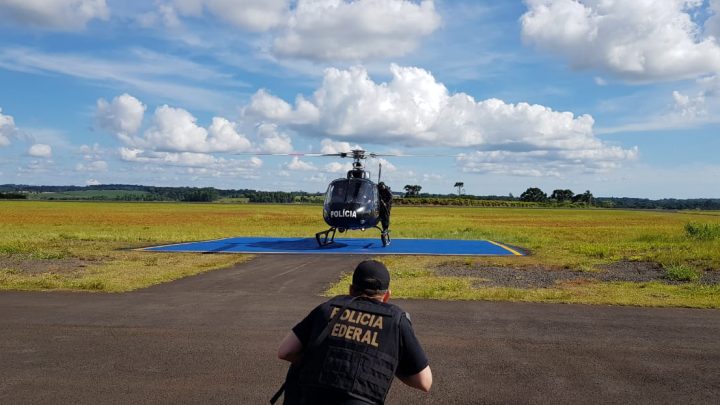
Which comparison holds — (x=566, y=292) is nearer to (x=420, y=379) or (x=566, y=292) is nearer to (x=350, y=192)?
(x=420, y=379)

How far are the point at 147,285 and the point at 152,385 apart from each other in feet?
26.0

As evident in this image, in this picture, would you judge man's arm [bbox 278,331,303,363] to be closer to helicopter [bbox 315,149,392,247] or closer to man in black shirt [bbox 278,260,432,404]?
man in black shirt [bbox 278,260,432,404]

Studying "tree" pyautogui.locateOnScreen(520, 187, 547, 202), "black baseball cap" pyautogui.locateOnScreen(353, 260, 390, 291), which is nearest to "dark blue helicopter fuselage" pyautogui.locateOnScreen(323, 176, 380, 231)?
"black baseball cap" pyautogui.locateOnScreen(353, 260, 390, 291)

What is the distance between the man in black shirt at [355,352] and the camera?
3.20 meters

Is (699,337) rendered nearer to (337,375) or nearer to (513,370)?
(513,370)

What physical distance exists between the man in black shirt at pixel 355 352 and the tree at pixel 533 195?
196m

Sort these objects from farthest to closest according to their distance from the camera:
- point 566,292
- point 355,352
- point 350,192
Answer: point 350,192, point 566,292, point 355,352

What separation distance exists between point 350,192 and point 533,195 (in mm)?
182076

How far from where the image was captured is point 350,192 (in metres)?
22.7

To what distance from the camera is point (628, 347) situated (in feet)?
26.6

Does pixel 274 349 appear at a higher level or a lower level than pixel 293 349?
lower

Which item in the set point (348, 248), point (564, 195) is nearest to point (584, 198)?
point (564, 195)

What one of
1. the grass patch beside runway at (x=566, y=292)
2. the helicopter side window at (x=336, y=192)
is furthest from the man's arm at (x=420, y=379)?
the helicopter side window at (x=336, y=192)

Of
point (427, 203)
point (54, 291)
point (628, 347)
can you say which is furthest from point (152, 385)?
point (427, 203)
